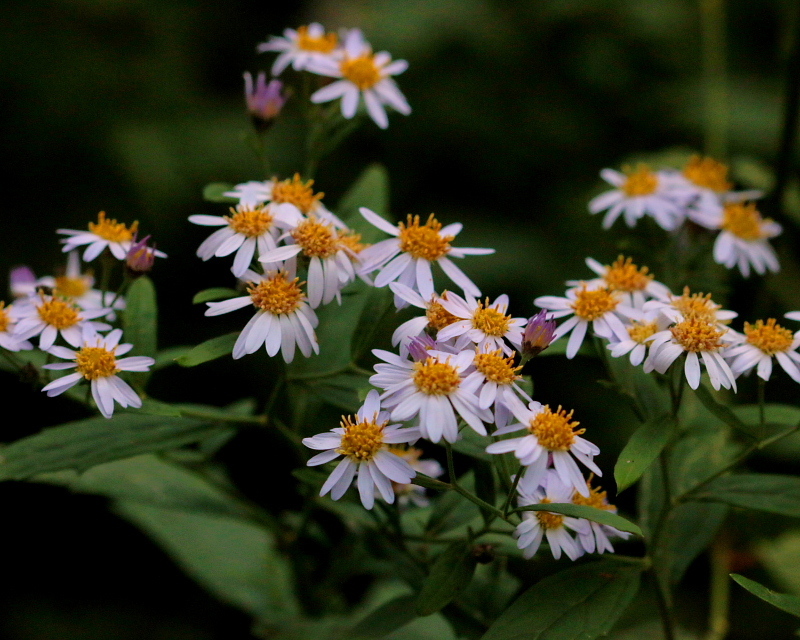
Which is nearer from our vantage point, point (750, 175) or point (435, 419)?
point (435, 419)

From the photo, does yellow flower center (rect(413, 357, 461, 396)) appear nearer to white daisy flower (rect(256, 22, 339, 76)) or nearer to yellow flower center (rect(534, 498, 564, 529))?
yellow flower center (rect(534, 498, 564, 529))

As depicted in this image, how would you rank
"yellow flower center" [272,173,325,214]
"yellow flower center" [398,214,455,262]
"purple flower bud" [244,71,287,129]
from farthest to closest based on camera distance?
"purple flower bud" [244,71,287,129], "yellow flower center" [272,173,325,214], "yellow flower center" [398,214,455,262]

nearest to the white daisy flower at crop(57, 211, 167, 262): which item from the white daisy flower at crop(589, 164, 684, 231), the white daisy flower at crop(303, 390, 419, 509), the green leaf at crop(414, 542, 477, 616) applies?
the white daisy flower at crop(303, 390, 419, 509)

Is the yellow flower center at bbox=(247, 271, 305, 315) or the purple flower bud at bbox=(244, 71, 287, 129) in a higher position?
the purple flower bud at bbox=(244, 71, 287, 129)

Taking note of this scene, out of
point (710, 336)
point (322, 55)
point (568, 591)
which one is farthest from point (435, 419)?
point (322, 55)

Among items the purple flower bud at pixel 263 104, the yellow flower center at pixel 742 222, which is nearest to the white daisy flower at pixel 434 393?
the purple flower bud at pixel 263 104

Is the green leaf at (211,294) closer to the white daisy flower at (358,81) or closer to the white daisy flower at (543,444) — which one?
the white daisy flower at (543,444)

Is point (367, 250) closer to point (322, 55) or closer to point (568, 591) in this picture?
point (568, 591)
